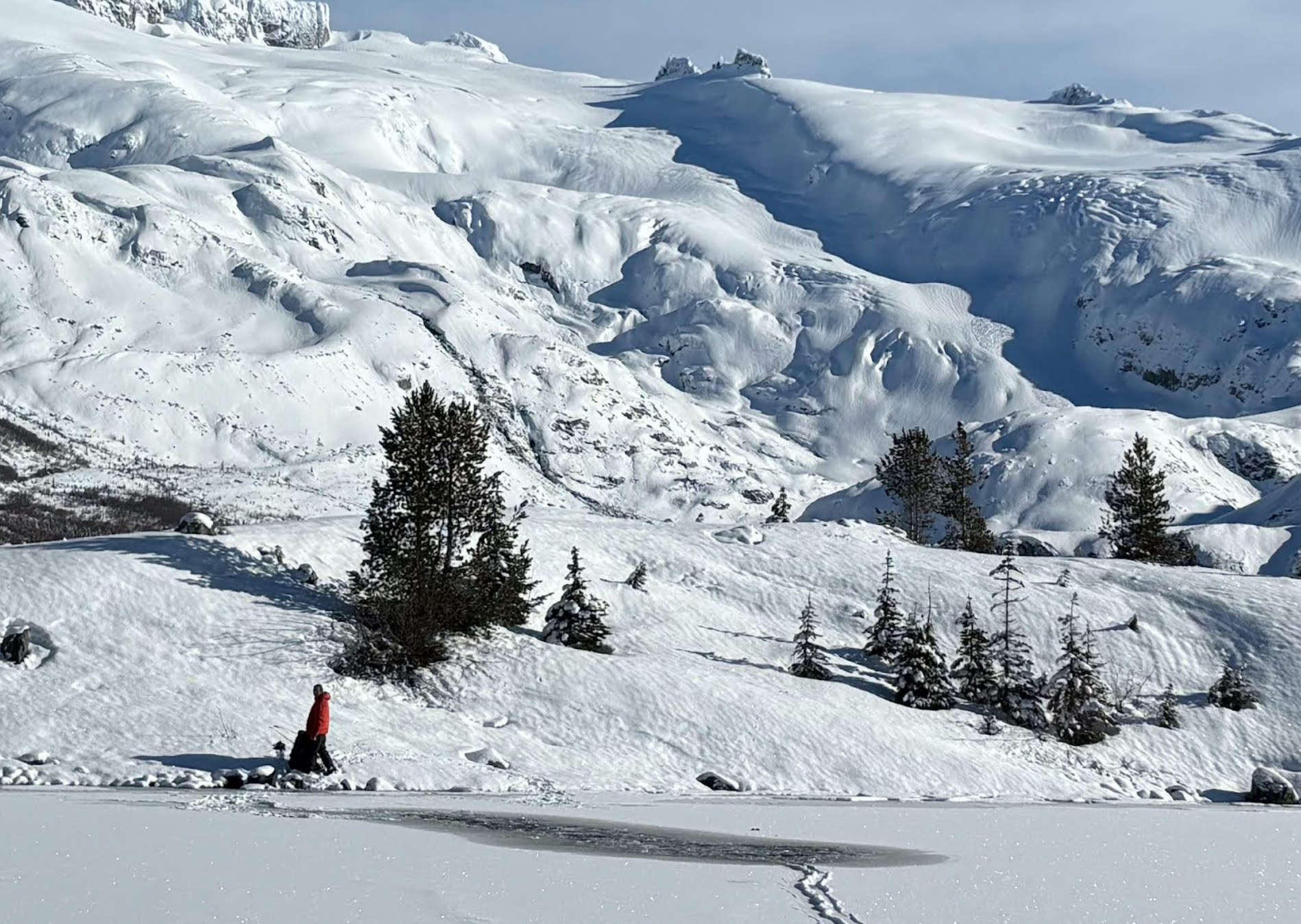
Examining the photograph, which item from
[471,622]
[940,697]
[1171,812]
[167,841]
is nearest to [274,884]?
[167,841]

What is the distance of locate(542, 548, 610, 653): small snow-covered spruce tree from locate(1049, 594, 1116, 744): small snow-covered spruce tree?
1492 centimetres

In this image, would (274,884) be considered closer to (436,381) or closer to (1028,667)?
(1028,667)

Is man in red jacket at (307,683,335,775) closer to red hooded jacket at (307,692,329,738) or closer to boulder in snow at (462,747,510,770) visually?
red hooded jacket at (307,692,329,738)

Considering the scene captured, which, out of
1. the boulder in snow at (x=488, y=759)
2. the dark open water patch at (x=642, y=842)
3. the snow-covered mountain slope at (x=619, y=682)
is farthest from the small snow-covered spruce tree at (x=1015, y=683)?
the dark open water patch at (x=642, y=842)

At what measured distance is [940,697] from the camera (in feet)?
138

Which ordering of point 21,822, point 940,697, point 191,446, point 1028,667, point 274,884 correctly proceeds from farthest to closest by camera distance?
point 191,446
point 1028,667
point 940,697
point 21,822
point 274,884

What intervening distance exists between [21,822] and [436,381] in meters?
182

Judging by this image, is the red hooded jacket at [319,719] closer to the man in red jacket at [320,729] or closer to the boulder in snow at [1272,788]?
the man in red jacket at [320,729]

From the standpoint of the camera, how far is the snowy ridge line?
35.9 ft

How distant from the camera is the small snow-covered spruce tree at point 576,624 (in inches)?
1569

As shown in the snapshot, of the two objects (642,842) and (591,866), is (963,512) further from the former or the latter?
(591,866)

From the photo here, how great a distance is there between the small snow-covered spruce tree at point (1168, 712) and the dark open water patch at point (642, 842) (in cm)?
3090

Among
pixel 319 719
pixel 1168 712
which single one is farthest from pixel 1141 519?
pixel 319 719

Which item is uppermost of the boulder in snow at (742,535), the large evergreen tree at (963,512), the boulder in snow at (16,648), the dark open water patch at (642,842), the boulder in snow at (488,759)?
the dark open water patch at (642,842)
